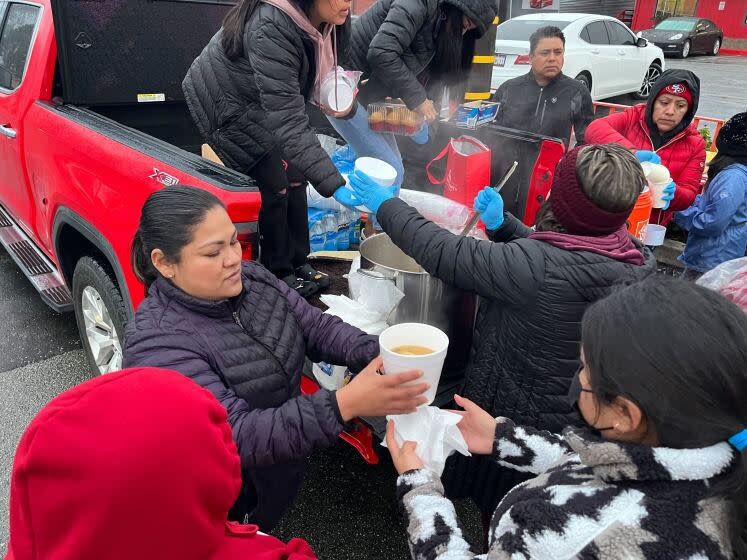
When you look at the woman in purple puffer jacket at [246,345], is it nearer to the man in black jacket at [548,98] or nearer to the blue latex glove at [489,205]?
the blue latex glove at [489,205]

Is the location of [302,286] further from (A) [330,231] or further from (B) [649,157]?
(B) [649,157]

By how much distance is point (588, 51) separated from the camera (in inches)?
468

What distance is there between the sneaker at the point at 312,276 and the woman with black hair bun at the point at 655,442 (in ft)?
Answer: 6.89

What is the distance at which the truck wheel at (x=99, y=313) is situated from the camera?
2.89 meters

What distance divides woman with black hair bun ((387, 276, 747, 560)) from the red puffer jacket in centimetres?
325

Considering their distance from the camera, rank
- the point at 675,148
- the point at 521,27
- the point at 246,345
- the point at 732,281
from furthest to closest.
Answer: the point at 521,27 → the point at 675,148 → the point at 732,281 → the point at 246,345

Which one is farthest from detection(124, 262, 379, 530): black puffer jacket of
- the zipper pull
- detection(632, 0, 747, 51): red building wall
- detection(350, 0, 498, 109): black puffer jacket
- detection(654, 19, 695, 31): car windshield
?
detection(632, 0, 747, 51): red building wall

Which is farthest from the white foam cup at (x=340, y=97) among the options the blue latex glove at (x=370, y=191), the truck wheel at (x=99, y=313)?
the truck wheel at (x=99, y=313)

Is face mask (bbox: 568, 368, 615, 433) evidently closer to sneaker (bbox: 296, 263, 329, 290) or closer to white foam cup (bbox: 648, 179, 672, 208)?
sneaker (bbox: 296, 263, 329, 290)

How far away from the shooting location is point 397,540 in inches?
103

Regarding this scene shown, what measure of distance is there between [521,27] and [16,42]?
1042cm

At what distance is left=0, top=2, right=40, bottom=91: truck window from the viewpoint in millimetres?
3589

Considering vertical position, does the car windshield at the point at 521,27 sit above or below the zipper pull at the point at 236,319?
above

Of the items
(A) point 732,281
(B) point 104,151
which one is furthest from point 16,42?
(A) point 732,281
